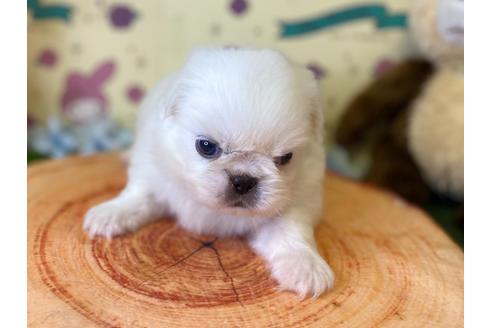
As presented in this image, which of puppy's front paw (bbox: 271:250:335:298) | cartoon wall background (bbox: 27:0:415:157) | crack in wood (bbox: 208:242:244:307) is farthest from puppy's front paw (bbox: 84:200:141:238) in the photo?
cartoon wall background (bbox: 27:0:415:157)

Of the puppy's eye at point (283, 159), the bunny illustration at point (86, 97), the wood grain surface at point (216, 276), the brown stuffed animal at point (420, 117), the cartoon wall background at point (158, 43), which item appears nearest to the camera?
the wood grain surface at point (216, 276)

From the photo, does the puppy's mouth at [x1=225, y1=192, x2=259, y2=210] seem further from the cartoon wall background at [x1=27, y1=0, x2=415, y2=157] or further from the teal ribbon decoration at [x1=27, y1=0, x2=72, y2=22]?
the teal ribbon decoration at [x1=27, y1=0, x2=72, y2=22]

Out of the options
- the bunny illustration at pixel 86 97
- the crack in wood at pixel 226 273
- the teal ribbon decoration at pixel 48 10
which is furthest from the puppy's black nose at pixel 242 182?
the teal ribbon decoration at pixel 48 10

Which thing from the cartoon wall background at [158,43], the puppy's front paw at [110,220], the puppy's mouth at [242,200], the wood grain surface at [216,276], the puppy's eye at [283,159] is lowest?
the wood grain surface at [216,276]

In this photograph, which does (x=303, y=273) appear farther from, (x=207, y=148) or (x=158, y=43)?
(x=158, y=43)

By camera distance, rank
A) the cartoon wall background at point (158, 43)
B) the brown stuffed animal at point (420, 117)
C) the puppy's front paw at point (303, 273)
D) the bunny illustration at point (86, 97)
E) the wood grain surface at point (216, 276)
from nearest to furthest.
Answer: the wood grain surface at point (216, 276), the puppy's front paw at point (303, 273), the brown stuffed animal at point (420, 117), the cartoon wall background at point (158, 43), the bunny illustration at point (86, 97)

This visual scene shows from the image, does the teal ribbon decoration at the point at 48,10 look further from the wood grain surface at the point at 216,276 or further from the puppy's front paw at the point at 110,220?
the puppy's front paw at the point at 110,220

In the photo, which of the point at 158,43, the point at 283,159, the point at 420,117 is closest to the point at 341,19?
the point at 420,117
